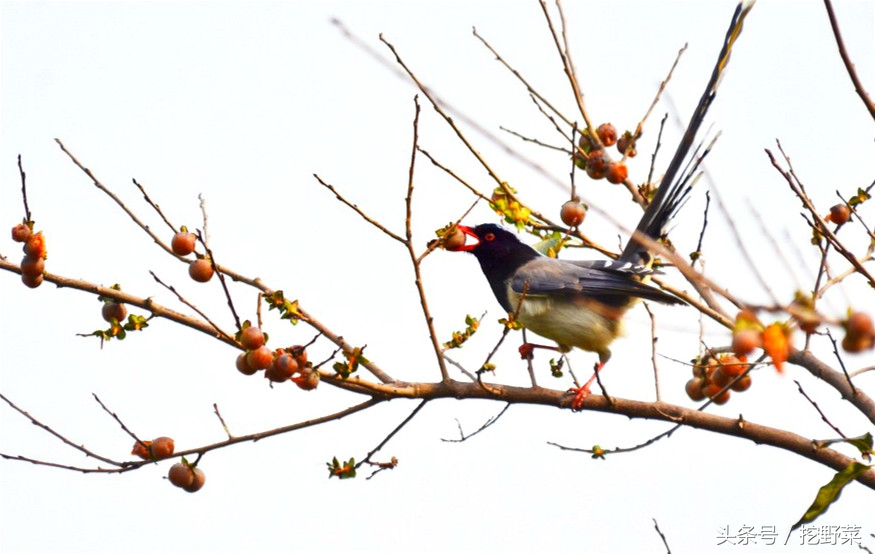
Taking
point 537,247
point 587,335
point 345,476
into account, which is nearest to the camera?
point 345,476

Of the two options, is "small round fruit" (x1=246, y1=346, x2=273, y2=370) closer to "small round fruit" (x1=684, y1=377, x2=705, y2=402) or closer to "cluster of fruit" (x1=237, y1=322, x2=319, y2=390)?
"cluster of fruit" (x1=237, y1=322, x2=319, y2=390)

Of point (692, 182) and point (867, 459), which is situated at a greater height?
point (692, 182)

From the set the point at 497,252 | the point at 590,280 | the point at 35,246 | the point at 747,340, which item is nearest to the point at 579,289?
the point at 590,280

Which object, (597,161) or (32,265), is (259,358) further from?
(597,161)

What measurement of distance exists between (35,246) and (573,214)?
89.3 inches

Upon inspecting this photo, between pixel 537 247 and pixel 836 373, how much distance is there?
1400 mm

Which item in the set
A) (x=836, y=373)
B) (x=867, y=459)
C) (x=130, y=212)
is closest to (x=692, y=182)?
(x=836, y=373)

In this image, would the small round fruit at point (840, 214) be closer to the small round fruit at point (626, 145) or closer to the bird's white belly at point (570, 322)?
the small round fruit at point (626, 145)

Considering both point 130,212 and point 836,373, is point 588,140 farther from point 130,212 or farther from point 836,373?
point 130,212

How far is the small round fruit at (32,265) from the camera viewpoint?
12.2 ft

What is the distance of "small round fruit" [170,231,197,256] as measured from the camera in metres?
4.07

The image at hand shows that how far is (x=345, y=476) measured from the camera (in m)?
3.96

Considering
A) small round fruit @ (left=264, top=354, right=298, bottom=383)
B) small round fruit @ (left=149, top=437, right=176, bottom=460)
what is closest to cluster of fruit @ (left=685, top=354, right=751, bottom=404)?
small round fruit @ (left=264, top=354, right=298, bottom=383)

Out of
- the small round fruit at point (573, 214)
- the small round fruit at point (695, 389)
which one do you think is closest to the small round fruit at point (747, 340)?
the small round fruit at point (573, 214)
